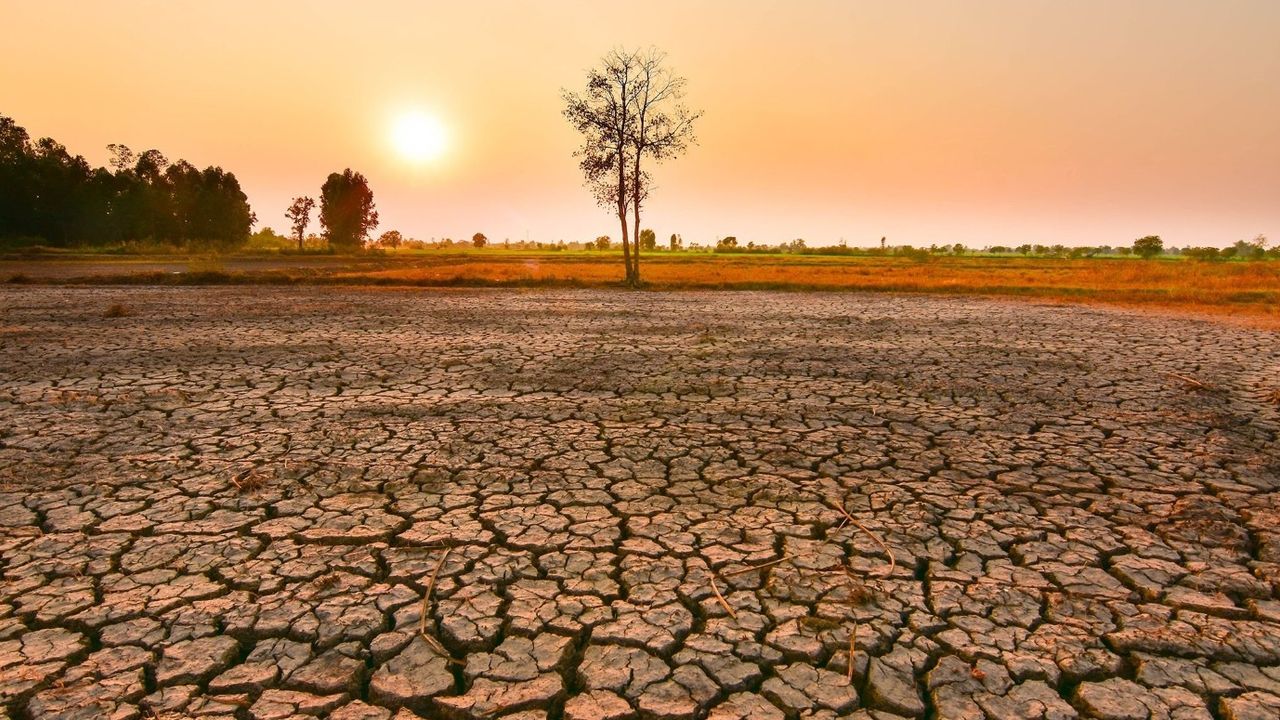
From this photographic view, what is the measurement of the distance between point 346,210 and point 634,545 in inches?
2912

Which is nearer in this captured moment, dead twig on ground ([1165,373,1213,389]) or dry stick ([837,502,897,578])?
dry stick ([837,502,897,578])

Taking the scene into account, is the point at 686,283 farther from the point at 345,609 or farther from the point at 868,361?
the point at 345,609

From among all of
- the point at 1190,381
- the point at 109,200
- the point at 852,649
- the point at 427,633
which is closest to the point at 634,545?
the point at 427,633

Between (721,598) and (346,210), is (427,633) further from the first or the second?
(346,210)

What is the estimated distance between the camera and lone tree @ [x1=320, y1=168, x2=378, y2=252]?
68.8 m

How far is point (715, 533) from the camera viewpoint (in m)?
3.90

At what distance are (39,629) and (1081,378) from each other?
1008cm

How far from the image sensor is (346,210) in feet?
227

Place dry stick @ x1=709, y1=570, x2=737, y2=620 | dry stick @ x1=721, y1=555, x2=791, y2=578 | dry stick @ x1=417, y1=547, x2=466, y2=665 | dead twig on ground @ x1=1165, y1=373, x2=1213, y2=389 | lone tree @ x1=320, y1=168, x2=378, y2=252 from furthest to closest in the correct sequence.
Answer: lone tree @ x1=320, y1=168, x2=378, y2=252 → dead twig on ground @ x1=1165, y1=373, x2=1213, y2=389 → dry stick @ x1=721, y1=555, x2=791, y2=578 → dry stick @ x1=709, y1=570, x2=737, y2=620 → dry stick @ x1=417, y1=547, x2=466, y2=665

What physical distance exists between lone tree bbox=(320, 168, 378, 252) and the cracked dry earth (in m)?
66.6

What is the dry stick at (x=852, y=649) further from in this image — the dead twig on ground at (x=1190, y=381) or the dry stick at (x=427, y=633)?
the dead twig on ground at (x=1190, y=381)

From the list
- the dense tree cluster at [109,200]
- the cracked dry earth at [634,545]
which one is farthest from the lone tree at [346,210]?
the cracked dry earth at [634,545]

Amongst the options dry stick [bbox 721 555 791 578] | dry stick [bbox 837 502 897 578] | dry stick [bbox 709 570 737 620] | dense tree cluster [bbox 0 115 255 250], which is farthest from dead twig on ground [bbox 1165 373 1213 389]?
dense tree cluster [bbox 0 115 255 250]

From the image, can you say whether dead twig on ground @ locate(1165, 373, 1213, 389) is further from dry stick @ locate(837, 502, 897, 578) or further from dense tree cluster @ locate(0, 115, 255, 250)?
dense tree cluster @ locate(0, 115, 255, 250)
